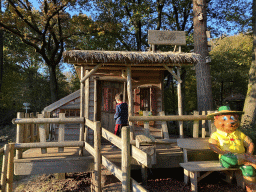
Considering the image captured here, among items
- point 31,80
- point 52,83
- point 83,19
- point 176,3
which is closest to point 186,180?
point 52,83

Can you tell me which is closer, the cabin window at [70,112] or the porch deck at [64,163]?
the porch deck at [64,163]

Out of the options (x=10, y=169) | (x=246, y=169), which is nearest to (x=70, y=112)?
(x=10, y=169)

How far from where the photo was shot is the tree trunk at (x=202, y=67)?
8211mm

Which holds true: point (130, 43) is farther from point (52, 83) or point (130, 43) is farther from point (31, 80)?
point (31, 80)

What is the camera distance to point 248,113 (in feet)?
29.1

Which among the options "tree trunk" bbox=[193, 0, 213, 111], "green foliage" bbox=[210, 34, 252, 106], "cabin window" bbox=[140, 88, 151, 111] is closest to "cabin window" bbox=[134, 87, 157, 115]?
"cabin window" bbox=[140, 88, 151, 111]

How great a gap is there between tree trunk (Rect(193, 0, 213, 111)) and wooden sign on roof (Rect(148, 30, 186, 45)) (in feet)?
6.60

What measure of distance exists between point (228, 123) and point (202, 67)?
17.3ft

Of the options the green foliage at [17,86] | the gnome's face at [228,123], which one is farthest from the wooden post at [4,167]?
the green foliage at [17,86]

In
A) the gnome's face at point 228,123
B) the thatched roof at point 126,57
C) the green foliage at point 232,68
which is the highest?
the green foliage at point 232,68

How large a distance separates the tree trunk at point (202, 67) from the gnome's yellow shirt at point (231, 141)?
14.8 ft

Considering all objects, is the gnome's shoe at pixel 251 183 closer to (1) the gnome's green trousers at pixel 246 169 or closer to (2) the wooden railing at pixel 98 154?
(1) the gnome's green trousers at pixel 246 169

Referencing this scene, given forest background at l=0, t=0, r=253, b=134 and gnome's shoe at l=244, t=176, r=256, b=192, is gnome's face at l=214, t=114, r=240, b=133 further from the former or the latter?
forest background at l=0, t=0, r=253, b=134

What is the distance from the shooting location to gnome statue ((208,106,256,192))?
344 cm
